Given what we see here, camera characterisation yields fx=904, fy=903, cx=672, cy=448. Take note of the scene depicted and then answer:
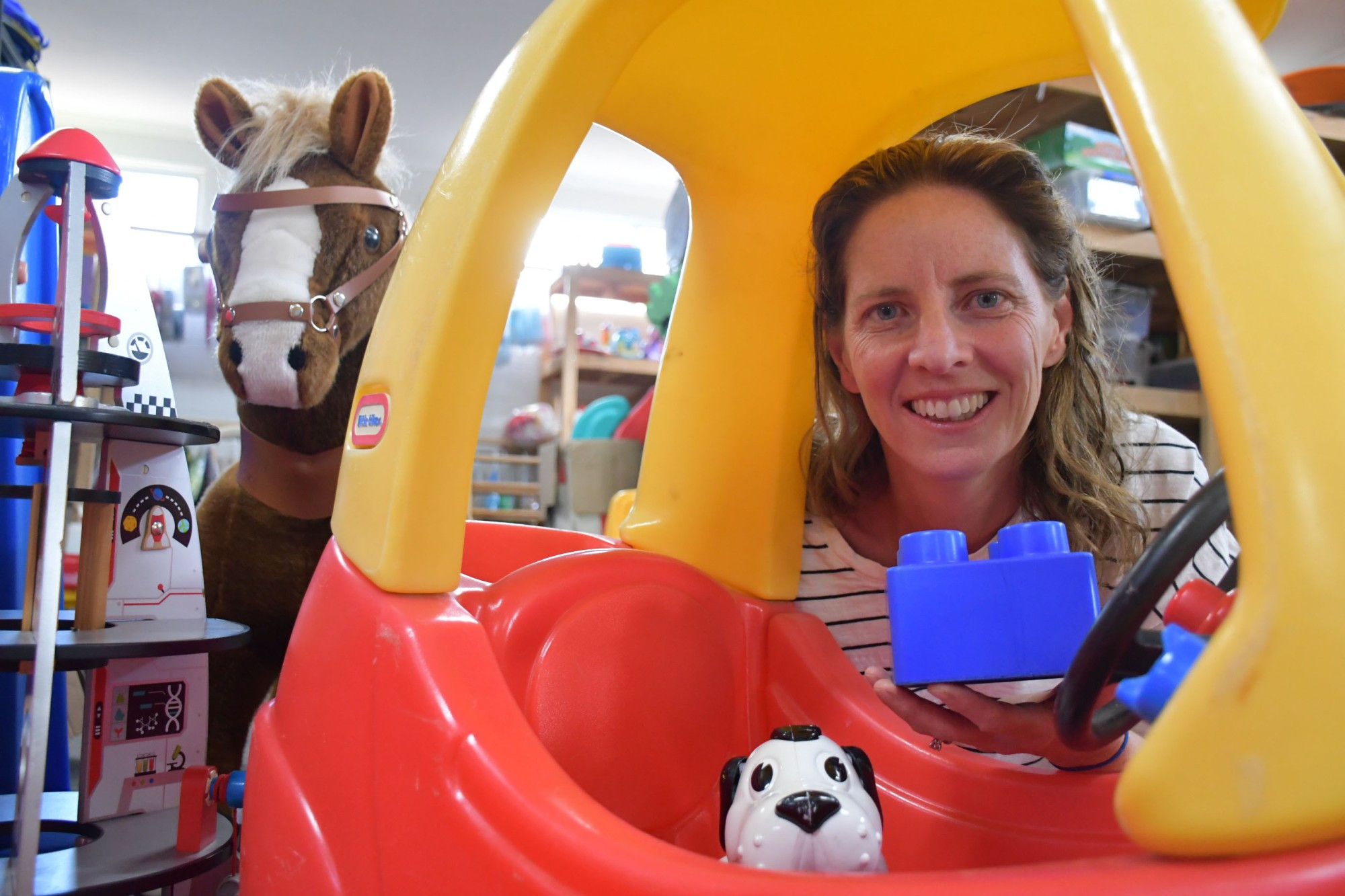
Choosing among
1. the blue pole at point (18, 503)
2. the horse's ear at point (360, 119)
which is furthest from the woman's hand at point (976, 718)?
the blue pole at point (18, 503)

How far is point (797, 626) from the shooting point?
752mm

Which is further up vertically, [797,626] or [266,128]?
[266,128]

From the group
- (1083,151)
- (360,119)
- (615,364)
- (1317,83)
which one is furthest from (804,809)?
(615,364)

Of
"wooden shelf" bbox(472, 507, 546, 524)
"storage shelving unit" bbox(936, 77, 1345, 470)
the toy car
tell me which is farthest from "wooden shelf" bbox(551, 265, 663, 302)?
the toy car

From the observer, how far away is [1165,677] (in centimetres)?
30

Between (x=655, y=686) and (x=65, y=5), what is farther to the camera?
(x=65, y=5)

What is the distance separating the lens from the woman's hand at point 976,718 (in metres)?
0.51

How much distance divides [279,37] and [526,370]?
149cm

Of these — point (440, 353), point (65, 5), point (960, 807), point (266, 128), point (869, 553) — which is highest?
point (65, 5)

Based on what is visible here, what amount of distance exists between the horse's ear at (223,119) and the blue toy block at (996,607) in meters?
0.99

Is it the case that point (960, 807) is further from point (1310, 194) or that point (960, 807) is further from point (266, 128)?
point (266, 128)

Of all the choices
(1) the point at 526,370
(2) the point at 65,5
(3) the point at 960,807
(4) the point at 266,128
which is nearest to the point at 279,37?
(2) the point at 65,5

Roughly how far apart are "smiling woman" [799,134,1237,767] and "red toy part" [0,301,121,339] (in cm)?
68

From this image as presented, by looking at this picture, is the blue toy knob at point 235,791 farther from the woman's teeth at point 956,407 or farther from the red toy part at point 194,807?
the woman's teeth at point 956,407
